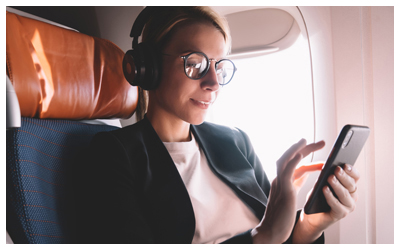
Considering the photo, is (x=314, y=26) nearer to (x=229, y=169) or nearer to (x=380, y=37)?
(x=380, y=37)

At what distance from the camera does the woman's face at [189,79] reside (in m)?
1.02

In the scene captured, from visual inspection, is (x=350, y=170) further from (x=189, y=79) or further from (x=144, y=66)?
(x=144, y=66)

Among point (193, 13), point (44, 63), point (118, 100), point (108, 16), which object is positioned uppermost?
point (108, 16)

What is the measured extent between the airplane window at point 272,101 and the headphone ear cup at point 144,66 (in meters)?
0.83

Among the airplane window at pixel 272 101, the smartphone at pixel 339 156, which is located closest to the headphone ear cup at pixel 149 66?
the smartphone at pixel 339 156

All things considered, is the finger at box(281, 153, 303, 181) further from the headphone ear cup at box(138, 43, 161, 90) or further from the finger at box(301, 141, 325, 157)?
the headphone ear cup at box(138, 43, 161, 90)

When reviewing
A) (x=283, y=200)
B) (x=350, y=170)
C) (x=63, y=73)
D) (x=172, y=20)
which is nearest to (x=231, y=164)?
(x=283, y=200)

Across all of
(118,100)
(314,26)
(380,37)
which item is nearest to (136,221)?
(118,100)

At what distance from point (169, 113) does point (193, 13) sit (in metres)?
0.40

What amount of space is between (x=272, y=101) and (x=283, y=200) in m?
1.04

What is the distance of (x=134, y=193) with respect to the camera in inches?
35.2

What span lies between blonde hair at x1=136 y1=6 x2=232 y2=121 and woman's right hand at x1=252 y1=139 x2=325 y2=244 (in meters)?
0.57

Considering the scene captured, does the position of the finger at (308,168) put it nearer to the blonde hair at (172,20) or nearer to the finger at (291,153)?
the finger at (291,153)

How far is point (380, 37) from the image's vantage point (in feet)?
4.71
